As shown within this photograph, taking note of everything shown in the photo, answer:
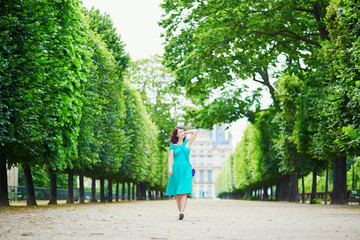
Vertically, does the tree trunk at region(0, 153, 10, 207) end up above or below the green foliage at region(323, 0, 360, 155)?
below

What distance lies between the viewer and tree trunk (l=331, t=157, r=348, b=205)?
998 inches

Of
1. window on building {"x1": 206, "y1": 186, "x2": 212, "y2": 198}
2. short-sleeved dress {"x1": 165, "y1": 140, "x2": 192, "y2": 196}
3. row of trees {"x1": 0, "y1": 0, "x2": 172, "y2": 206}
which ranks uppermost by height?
row of trees {"x1": 0, "y1": 0, "x2": 172, "y2": 206}

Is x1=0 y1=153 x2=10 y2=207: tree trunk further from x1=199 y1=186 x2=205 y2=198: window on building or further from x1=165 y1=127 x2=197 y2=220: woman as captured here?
x1=199 y1=186 x2=205 y2=198: window on building

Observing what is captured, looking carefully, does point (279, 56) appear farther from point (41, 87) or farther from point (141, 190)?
point (141, 190)

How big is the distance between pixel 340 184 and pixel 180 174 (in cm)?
1647

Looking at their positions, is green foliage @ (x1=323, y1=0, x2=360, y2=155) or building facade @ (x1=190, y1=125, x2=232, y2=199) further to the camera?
building facade @ (x1=190, y1=125, x2=232, y2=199)

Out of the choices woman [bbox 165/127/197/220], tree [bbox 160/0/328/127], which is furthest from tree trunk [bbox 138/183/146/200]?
woman [bbox 165/127/197/220]

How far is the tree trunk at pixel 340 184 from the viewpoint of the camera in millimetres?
25344

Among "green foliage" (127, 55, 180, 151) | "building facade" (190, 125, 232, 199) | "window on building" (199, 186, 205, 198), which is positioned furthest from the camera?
"building facade" (190, 125, 232, 199)

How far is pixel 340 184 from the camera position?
2542cm

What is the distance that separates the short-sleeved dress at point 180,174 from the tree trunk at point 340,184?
16205 millimetres

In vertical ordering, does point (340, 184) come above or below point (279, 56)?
below

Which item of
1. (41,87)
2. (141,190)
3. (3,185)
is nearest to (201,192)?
(141,190)

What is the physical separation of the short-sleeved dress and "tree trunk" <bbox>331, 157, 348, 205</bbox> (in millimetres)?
16205
